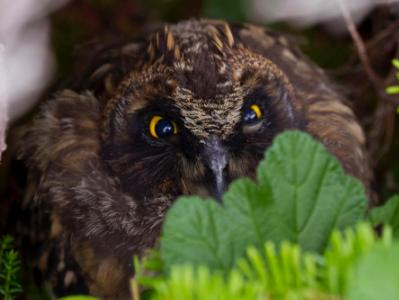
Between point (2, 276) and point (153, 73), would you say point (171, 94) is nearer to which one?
point (153, 73)

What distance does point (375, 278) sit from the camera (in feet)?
3.73

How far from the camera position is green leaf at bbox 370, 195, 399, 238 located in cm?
159

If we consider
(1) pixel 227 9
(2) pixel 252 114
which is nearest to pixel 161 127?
(2) pixel 252 114

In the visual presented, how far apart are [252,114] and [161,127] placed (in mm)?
269

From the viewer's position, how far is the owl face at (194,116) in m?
2.25

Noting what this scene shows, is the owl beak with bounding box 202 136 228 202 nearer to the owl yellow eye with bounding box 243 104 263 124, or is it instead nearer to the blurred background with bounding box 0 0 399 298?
the owl yellow eye with bounding box 243 104 263 124

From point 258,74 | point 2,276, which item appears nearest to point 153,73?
point 258,74

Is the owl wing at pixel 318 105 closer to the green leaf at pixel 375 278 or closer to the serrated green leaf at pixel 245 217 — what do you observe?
the serrated green leaf at pixel 245 217

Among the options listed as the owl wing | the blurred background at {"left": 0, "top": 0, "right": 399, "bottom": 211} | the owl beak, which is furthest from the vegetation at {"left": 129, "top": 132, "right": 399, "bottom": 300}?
the blurred background at {"left": 0, "top": 0, "right": 399, "bottom": 211}

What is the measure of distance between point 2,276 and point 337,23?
2130 millimetres

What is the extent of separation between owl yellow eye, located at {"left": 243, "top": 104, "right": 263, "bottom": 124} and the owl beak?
11cm

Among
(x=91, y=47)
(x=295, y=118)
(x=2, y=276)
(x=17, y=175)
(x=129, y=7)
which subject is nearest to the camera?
(x=2, y=276)

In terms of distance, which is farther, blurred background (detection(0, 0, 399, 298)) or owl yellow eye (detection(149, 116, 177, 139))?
blurred background (detection(0, 0, 399, 298))

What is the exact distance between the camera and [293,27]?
3627 mm
